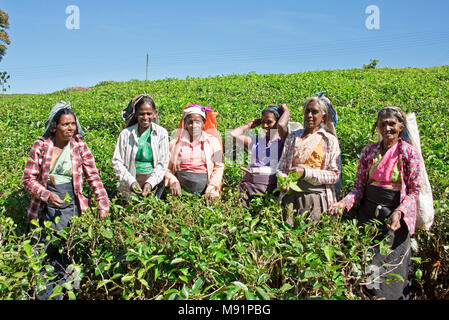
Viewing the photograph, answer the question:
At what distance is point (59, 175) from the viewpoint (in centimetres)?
266

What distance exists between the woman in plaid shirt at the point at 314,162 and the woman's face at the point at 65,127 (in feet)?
5.54

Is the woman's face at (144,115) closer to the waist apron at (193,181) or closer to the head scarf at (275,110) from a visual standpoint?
the waist apron at (193,181)

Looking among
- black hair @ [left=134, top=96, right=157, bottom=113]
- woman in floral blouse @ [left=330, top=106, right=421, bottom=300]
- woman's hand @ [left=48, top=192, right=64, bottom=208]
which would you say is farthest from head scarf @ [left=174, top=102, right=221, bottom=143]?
woman in floral blouse @ [left=330, top=106, right=421, bottom=300]

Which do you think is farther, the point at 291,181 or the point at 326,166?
the point at 326,166

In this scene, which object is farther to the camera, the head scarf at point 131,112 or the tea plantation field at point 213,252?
the head scarf at point 131,112

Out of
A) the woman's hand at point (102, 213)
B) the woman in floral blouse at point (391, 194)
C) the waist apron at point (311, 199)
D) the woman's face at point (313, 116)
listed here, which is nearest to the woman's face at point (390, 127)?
the woman in floral blouse at point (391, 194)

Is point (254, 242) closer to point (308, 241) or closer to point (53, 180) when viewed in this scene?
point (308, 241)

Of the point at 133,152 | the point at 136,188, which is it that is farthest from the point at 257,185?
the point at 133,152

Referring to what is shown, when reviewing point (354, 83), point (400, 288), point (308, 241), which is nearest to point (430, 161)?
point (400, 288)

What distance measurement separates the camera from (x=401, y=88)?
9.77 metres

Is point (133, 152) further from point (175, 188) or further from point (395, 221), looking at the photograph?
point (395, 221)

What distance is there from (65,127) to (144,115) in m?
0.70

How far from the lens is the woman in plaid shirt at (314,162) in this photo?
2.63 m
